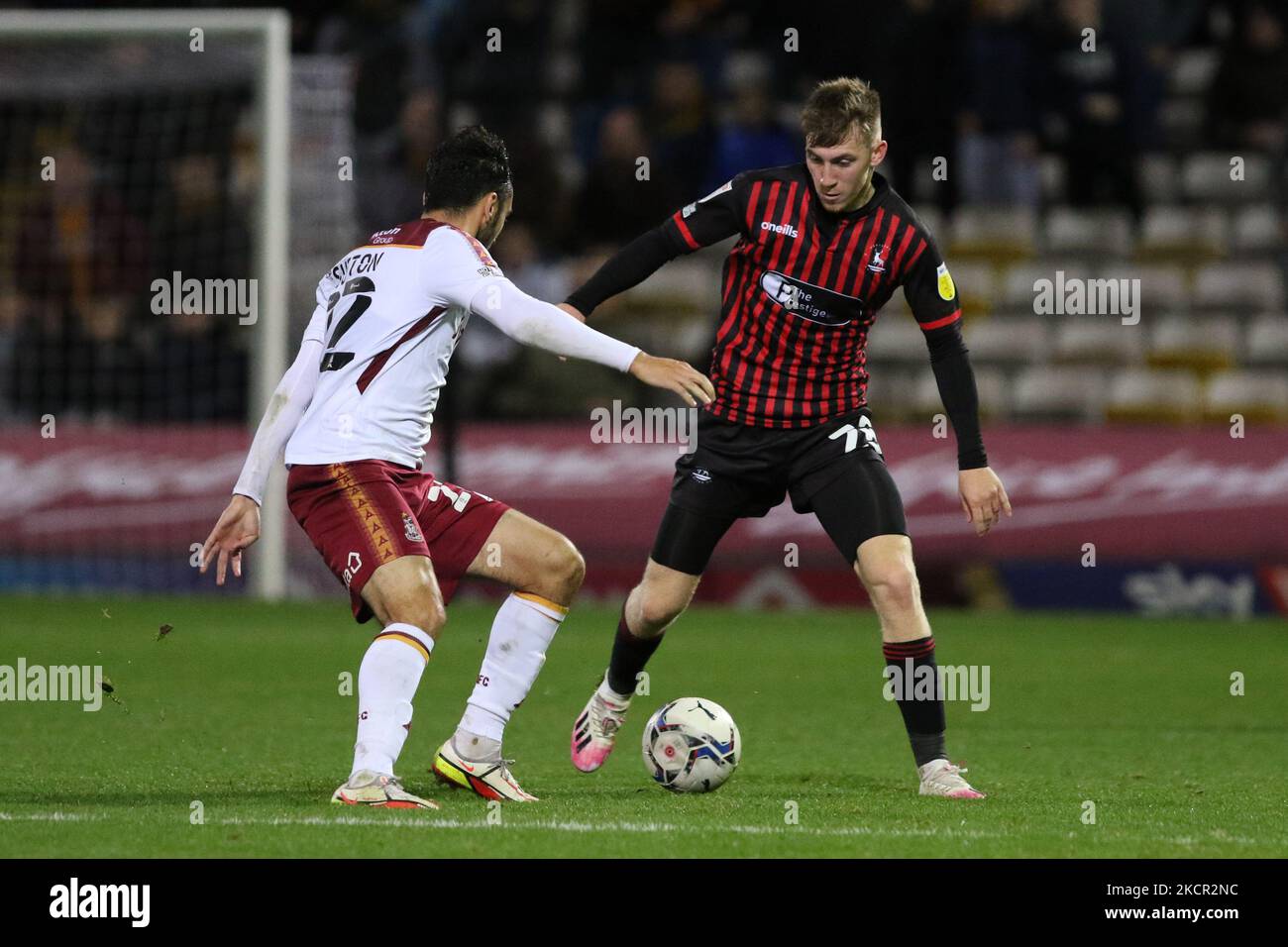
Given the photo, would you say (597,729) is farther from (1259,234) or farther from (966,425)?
(1259,234)

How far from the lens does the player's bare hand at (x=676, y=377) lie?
5.55 metres

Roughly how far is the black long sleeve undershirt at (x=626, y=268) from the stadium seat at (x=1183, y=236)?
1102cm

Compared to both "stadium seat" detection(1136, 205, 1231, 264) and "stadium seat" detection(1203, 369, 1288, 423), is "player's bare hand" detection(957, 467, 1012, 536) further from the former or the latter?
"stadium seat" detection(1136, 205, 1231, 264)

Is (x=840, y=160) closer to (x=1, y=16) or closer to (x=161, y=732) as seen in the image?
(x=161, y=732)

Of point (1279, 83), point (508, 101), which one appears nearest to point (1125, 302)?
point (1279, 83)

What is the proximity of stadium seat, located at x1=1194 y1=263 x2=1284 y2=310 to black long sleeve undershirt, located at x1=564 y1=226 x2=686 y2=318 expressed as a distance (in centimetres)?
1076

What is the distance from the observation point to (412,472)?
241 inches

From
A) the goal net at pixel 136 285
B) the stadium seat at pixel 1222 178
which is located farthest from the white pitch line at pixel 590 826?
the stadium seat at pixel 1222 178

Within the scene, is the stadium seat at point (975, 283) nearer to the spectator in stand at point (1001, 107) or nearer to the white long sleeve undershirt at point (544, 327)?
the spectator in stand at point (1001, 107)

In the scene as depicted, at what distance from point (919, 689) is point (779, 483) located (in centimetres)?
88

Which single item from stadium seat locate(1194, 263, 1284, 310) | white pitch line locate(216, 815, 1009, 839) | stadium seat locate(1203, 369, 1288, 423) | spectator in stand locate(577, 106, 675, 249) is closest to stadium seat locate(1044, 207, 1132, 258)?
stadium seat locate(1194, 263, 1284, 310)

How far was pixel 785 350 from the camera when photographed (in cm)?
664

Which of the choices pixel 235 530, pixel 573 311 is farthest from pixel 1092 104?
pixel 235 530

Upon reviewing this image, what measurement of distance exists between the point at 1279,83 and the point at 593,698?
12141 mm
